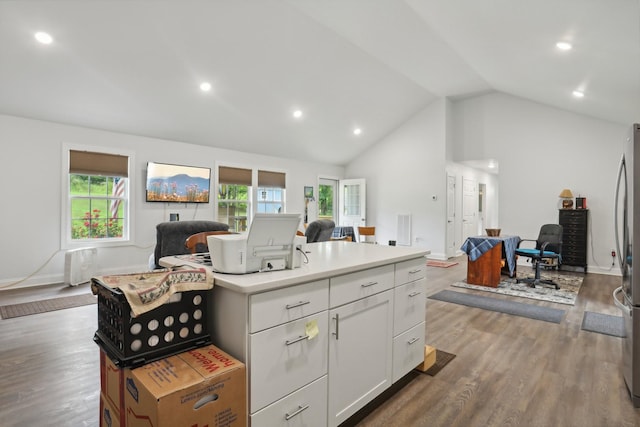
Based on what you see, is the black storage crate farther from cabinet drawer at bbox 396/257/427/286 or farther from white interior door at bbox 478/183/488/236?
white interior door at bbox 478/183/488/236

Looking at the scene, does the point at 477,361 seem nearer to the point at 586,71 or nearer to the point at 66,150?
the point at 586,71

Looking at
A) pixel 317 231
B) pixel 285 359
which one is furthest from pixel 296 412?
pixel 317 231

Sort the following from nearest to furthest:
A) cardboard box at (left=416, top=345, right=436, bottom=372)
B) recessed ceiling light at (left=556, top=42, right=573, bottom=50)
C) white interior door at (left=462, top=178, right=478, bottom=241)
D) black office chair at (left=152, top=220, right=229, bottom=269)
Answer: cardboard box at (left=416, top=345, right=436, bottom=372), recessed ceiling light at (left=556, top=42, right=573, bottom=50), black office chair at (left=152, top=220, right=229, bottom=269), white interior door at (left=462, top=178, right=478, bottom=241)

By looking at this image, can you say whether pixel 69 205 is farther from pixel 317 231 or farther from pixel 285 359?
pixel 285 359

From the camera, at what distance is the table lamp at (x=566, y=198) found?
6395 mm

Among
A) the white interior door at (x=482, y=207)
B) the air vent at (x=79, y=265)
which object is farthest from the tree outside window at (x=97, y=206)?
the white interior door at (x=482, y=207)

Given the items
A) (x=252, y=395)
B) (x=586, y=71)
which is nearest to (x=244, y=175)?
(x=586, y=71)

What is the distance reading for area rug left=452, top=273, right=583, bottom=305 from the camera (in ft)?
14.9

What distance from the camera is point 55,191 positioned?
5.06 meters

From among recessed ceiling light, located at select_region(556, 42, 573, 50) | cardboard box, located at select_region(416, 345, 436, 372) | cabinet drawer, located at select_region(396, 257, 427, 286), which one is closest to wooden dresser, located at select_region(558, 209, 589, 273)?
recessed ceiling light, located at select_region(556, 42, 573, 50)

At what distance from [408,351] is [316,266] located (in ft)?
3.37

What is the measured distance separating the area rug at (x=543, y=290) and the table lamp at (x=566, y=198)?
1464 mm

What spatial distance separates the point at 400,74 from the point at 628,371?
5736mm

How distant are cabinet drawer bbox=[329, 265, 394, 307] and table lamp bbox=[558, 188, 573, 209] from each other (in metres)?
6.00
